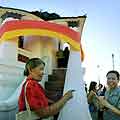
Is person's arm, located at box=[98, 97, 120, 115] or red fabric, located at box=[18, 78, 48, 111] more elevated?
red fabric, located at box=[18, 78, 48, 111]

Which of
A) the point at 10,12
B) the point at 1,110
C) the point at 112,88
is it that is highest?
the point at 10,12

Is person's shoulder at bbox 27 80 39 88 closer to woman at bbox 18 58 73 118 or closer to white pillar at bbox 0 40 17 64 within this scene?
woman at bbox 18 58 73 118

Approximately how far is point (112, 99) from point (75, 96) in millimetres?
2660

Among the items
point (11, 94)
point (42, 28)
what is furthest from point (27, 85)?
point (42, 28)

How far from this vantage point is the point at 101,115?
4.67 meters

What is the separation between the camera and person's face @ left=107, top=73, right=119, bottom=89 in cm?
447

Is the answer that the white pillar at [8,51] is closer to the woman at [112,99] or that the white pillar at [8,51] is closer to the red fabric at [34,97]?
the woman at [112,99]

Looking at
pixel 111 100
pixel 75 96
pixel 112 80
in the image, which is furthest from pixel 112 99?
pixel 75 96

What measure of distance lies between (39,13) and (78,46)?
5.34 metres

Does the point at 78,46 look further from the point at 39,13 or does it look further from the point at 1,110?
the point at 39,13

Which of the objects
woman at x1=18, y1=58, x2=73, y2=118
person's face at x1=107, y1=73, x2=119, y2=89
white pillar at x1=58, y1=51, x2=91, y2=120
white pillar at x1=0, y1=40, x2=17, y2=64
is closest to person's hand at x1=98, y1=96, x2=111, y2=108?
person's face at x1=107, y1=73, x2=119, y2=89

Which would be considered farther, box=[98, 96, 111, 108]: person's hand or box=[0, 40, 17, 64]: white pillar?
box=[0, 40, 17, 64]: white pillar

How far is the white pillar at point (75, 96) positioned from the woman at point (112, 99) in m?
1.94

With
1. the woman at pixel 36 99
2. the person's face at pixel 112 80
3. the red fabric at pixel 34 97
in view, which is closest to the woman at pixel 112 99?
the person's face at pixel 112 80
